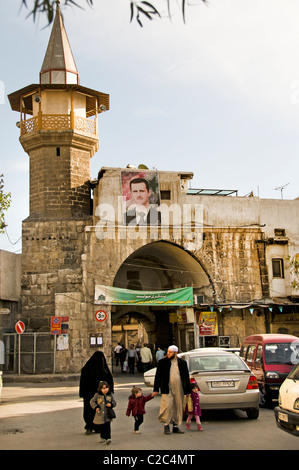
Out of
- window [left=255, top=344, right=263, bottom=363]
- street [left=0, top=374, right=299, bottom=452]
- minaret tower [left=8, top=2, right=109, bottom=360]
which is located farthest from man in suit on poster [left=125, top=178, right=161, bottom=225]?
window [left=255, top=344, right=263, bottom=363]

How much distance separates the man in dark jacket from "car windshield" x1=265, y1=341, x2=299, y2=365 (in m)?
3.89

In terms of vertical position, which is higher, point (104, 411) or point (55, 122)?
point (55, 122)

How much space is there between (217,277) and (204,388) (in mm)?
15078

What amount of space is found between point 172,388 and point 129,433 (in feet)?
3.43

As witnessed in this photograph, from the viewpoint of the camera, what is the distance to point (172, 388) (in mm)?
8664

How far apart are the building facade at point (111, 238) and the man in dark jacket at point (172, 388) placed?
14.1 metres

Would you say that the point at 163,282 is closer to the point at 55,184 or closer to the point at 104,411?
the point at 55,184

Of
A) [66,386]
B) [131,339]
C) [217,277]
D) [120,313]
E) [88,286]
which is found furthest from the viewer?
[131,339]

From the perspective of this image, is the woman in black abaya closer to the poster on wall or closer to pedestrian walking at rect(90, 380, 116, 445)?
pedestrian walking at rect(90, 380, 116, 445)

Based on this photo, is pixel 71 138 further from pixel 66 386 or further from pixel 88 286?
pixel 66 386

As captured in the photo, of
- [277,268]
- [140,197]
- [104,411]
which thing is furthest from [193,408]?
[277,268]

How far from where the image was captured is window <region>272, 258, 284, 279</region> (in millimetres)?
25359
